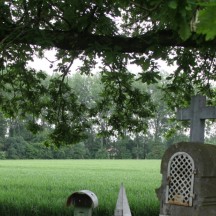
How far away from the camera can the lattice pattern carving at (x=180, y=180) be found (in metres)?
5.63

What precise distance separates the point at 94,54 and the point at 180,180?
10.0 ft

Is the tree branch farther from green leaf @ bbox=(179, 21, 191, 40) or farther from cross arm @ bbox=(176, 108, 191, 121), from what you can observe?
green leaf @ bbox=(179, 21, 191, 40)

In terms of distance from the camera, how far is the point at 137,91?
11148 millimetres

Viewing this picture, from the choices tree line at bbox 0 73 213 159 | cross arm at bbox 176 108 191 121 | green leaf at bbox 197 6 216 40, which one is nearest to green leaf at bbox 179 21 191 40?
green leaf at bbox 197 6 216 40

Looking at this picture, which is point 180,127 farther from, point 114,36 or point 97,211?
point 114,36

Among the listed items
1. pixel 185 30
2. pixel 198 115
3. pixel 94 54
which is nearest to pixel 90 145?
pixel 94 54

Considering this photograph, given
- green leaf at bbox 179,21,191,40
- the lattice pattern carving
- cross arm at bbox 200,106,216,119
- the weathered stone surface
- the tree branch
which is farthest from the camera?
the tree branch

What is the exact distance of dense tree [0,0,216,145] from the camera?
23.8ft

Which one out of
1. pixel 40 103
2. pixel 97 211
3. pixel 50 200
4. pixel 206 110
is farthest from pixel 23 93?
pixel 206 110

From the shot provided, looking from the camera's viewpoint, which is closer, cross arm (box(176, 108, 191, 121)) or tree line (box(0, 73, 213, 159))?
cross arm (box(176, 108, 191, 121))

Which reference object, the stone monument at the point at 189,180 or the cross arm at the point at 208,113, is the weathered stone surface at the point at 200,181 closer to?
the stone monument at the point at 189,180

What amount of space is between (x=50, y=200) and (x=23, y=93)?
2610 mm

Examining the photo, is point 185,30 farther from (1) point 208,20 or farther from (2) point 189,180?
(2) point 189,180

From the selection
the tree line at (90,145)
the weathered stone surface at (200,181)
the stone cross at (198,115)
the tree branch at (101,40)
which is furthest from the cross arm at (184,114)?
the tree line at (90,145)
